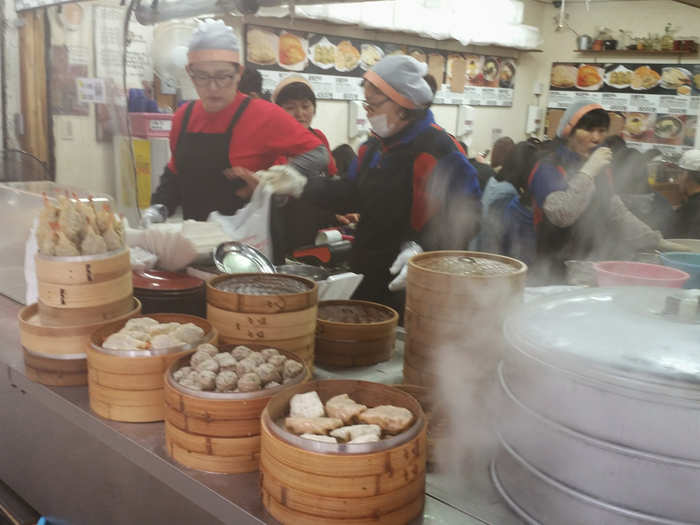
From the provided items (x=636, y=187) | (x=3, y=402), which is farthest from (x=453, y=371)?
(x=636, y=187)

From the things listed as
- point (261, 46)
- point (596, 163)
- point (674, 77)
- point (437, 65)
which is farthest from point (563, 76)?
point (596, 163)

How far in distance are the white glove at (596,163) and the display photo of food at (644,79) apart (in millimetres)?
6208

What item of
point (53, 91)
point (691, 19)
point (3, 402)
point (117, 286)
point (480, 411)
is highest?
point (691, 19)

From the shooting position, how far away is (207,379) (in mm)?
1237

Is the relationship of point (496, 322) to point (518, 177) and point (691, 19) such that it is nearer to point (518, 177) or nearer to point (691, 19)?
point (518, 177)

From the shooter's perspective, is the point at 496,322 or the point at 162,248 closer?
the point at 496,322

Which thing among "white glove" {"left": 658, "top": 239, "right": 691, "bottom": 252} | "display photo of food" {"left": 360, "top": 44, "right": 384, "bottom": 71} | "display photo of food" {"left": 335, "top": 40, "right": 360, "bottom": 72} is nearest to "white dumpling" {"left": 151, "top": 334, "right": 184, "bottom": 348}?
"white glove" {"left": 658, "top": 239, "right": 691, "bottom": 252}

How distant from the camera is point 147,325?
1.57 metres

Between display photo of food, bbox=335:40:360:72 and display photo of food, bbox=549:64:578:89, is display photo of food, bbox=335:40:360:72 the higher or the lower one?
the lower one

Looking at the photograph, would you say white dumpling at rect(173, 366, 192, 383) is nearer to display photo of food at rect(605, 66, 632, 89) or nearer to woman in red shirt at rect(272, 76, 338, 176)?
woman in red shirt at rect(272, 76, 338, 176)

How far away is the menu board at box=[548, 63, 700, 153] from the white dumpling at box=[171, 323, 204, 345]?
24.4 feet

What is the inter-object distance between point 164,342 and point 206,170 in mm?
1939

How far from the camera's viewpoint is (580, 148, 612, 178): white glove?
3051mm

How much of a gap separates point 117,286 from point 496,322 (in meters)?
1.01
